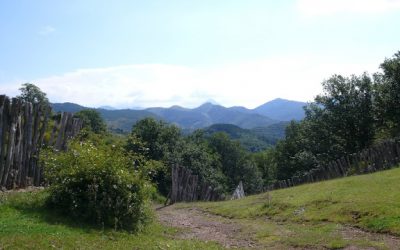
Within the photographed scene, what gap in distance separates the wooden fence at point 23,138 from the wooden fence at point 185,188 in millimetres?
12409

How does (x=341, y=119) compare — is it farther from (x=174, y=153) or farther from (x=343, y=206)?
(x=343, y=206)

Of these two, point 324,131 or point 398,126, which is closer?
point 398,126

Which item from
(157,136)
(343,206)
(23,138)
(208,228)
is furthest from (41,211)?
(157,136)

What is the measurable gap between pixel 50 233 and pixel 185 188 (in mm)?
18603

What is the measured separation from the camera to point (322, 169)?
2789 centimetres

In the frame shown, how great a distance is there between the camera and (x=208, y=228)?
16.6m

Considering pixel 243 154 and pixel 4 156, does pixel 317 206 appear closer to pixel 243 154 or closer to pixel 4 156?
pixel 4 156

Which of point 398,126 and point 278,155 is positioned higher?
point 398,126

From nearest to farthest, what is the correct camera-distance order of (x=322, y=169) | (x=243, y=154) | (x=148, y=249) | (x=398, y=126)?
(x=148, y=249) < (x=322, y=169) < (x=398, y=126) < (x=243, y=154)

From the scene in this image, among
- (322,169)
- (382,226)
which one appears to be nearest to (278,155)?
(322,169)

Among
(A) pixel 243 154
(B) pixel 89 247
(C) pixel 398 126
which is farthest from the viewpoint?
(A) pixel 243 154

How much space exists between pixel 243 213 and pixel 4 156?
1049 centimetres

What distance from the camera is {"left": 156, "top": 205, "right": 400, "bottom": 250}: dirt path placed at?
1223cm

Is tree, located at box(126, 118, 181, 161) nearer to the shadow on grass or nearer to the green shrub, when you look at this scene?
the green shrub
